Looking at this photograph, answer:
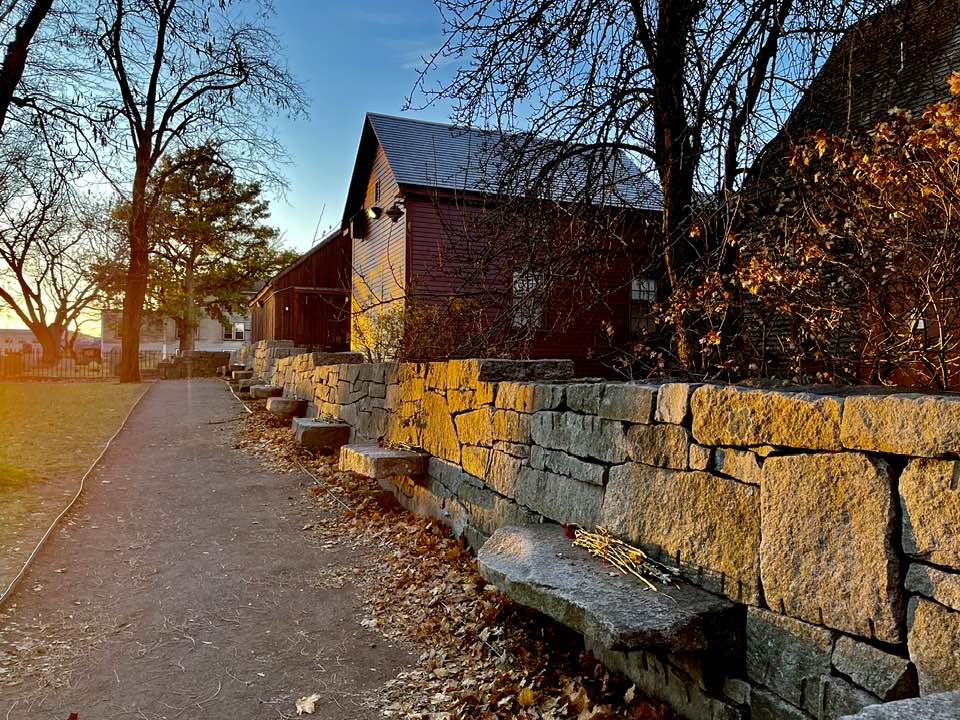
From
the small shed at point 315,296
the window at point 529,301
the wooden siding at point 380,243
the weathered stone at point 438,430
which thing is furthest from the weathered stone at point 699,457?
the small shed at point 315,296

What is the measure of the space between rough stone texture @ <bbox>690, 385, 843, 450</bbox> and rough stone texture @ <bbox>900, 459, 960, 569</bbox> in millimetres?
243

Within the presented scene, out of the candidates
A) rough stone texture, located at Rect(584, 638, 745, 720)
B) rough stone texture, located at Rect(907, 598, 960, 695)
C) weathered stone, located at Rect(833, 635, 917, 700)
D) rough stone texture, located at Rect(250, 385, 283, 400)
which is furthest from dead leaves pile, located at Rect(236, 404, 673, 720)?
rough stone texture, located at Rect(250, 385, 283, 400)

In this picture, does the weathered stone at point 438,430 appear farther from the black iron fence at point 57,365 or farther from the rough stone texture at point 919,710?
the black iron fence at point 57,365

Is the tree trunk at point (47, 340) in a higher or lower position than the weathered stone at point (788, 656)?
higher

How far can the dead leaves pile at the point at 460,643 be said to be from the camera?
9.58 ft

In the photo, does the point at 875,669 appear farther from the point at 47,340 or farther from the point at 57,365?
the point at 47,340

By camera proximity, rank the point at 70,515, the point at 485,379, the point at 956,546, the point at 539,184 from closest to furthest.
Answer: the point at 956,546 → the point at 485,379 → the point at 70,515 → the point at 539,184

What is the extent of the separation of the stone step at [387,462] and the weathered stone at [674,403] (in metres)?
2.77

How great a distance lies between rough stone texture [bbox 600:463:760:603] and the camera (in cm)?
242

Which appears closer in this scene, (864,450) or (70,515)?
(864,450)

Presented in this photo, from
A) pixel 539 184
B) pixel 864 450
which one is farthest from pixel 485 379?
pixel 864 450

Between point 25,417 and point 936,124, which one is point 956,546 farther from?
point 25,417

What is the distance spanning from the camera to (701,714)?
2.53 metres

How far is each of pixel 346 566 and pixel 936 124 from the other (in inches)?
177
